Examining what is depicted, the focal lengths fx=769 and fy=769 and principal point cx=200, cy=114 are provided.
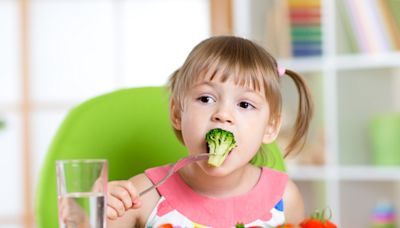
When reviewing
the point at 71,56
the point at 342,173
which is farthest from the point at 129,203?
the point at 71,56

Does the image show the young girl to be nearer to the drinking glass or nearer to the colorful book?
the drinking glass

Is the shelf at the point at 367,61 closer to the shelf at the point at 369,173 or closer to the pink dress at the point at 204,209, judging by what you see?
the shelf at the point at 369,173

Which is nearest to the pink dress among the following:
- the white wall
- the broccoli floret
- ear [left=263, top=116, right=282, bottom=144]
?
ear [left=263, top=116, right=282, bottom=144]

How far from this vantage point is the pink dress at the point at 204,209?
144 cm

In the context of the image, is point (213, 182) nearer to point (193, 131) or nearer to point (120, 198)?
point (193, 131)

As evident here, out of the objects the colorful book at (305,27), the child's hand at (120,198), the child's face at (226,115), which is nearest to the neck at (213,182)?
the child's face at (226,115)

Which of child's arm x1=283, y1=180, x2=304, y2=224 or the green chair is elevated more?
the green chair

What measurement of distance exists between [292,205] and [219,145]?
0.37 meters

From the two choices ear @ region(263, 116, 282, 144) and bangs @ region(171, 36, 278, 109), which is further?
ear @ region(263, 116, 282, 144)

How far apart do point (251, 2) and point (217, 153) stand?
85.3 inches

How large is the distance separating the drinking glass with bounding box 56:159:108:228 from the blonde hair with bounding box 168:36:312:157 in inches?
16.0

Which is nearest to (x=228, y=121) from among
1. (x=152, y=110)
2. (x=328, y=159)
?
(x=152, y=110)

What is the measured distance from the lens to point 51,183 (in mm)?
1571

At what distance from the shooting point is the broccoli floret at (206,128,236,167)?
4.09 ft
